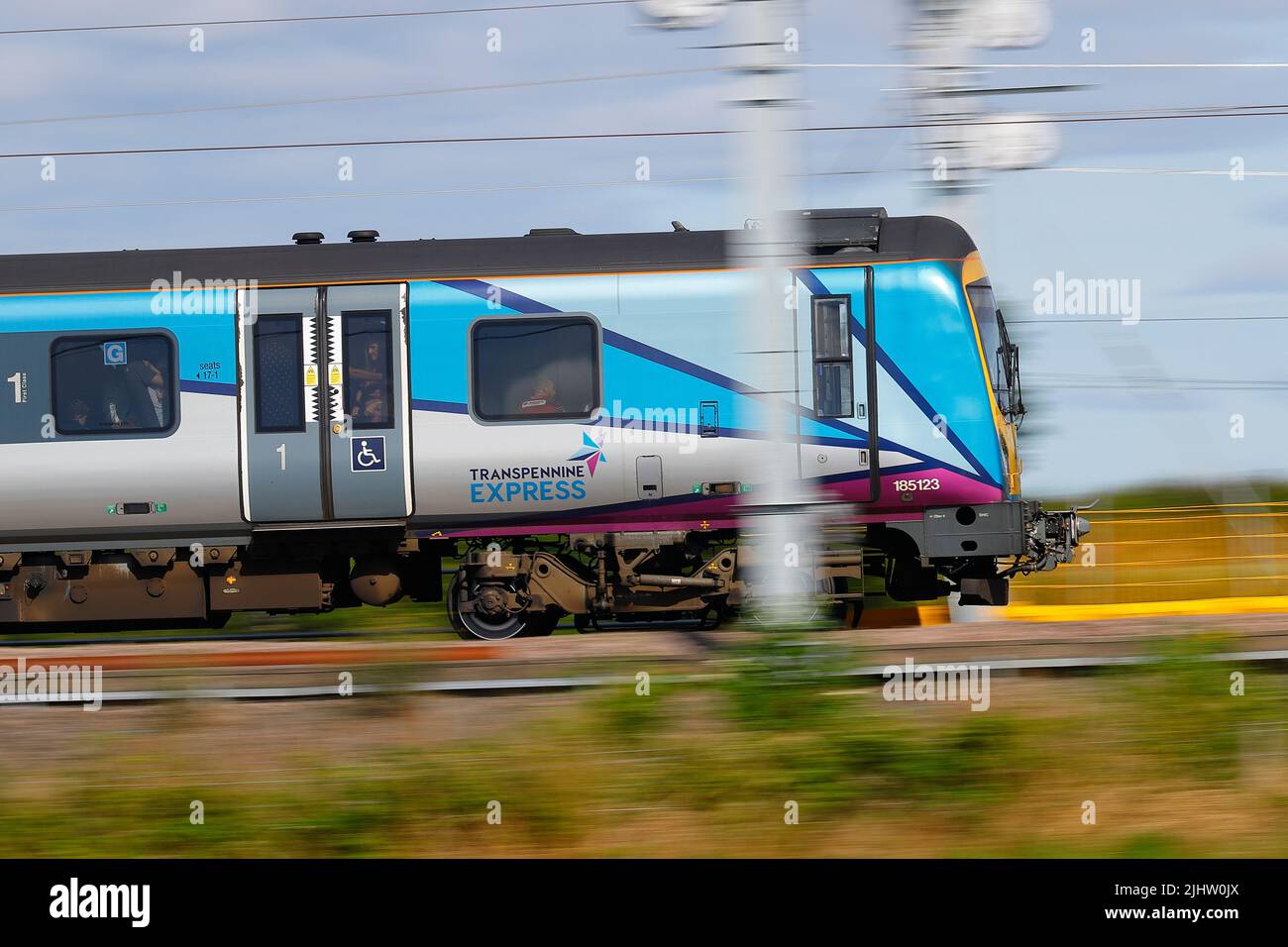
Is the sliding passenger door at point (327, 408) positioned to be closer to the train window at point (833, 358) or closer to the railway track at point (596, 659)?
the railway track at point (596, 659)

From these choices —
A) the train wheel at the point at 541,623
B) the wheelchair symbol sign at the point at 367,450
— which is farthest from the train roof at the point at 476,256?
the train wheel at the point at 541,623

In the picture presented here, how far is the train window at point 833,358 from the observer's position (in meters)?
11.3

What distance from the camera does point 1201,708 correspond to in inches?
256

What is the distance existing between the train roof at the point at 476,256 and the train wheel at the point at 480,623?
9.21ft

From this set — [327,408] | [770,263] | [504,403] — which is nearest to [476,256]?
[504,403]

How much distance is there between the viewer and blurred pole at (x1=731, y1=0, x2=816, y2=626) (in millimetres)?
6680

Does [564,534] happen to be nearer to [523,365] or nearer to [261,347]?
[523,365]

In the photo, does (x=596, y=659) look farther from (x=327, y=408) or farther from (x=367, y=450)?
(x=327, y=408)

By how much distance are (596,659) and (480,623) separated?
338cm

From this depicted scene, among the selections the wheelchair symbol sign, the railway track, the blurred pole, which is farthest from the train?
the blurred pole

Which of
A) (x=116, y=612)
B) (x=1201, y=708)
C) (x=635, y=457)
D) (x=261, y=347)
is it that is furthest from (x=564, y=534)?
(x=1201, y=708)

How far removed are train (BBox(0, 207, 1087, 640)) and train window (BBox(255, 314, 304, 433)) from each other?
2cm

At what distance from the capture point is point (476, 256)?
1160 centimetres

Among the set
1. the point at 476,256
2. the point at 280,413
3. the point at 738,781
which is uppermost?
the point at 476,256
